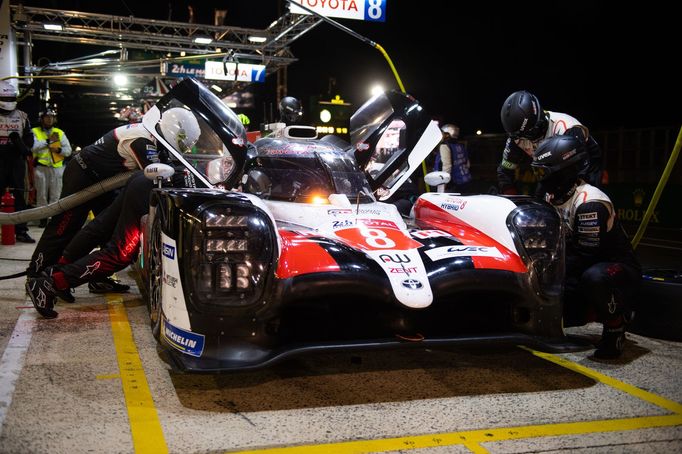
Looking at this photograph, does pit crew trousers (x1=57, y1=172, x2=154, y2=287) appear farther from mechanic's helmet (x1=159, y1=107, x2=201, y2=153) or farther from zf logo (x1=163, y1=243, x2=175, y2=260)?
zf logo (x1=163, y1=243, x2=175, y2=260)

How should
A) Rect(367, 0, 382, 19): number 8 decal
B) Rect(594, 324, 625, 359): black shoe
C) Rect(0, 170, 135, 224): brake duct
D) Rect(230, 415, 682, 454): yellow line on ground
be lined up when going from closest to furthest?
Rect(230, 415, 682, 454): yellow line on ground
Rect(594, 324, 625, 359): black shoe
Rect(0, 170, 135, 224): brake duct
Rect(367, 0, 382, 19): number 8 decal

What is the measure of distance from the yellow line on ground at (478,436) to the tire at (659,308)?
5.20ft

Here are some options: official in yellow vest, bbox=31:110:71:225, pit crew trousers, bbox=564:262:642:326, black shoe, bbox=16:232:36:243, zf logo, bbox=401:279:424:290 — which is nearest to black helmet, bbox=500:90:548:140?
pit crew trousers, bbox=564:262:642:326

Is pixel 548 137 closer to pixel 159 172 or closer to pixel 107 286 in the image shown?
pixel 159 172

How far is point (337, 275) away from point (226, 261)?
55 centimetres

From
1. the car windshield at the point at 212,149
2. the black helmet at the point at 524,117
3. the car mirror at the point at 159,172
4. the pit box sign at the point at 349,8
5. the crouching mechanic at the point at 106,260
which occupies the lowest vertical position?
the crouching mechanic at the point at 106,260

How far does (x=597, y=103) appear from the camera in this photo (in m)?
32.9

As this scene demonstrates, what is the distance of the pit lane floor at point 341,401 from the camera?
2.86m

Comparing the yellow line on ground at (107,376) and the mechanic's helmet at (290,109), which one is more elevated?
the mechanic's helmet at (290,109)

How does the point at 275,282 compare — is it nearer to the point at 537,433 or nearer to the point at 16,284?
the point at 537,433

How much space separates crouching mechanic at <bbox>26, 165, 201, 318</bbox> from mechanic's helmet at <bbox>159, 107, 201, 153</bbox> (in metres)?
0.41

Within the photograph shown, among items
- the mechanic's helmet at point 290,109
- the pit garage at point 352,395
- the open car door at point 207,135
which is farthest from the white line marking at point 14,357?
the mechanic's helmet at point 290,109

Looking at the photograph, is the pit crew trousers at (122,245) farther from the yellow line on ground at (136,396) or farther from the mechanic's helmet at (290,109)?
the mechanic's helmet at (290,109)

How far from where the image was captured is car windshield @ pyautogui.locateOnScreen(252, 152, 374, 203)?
483 cm
